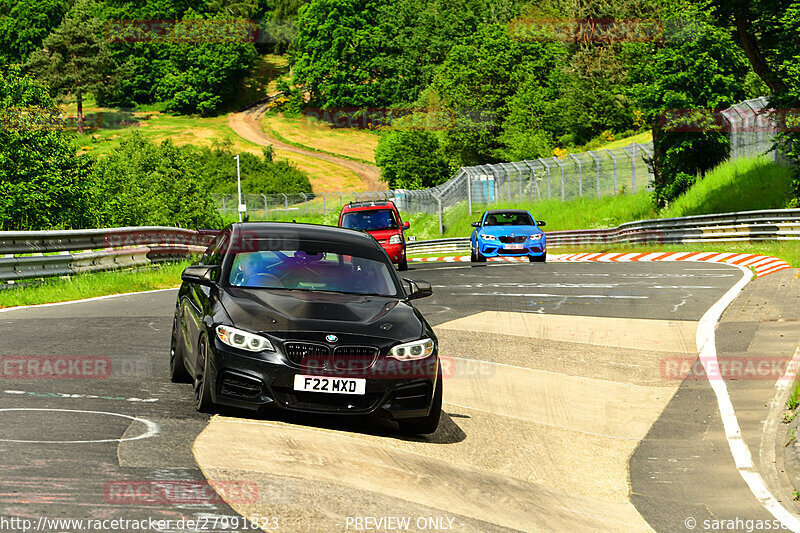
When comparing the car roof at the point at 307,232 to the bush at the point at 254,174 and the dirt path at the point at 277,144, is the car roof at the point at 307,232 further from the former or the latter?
the dirt path at the point at 277,144

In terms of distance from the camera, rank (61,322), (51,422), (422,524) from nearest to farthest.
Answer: (422,524) → (51,422) → (61,322)

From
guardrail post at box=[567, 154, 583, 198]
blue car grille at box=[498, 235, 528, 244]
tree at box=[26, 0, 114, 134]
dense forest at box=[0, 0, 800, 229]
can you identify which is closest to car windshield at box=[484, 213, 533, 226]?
blue car grille at box=[498, 235, 528, 244]

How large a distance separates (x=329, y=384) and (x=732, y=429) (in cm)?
375

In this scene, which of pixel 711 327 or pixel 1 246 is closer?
pixel 711 327

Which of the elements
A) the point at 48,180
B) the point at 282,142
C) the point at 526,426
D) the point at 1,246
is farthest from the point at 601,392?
the point at 282,142

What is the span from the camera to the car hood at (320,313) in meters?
7.10

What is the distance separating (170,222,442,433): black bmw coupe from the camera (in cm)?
694

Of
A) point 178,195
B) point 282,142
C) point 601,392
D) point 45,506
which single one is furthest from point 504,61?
point 45,506

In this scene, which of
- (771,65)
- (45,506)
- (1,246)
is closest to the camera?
(45,506)

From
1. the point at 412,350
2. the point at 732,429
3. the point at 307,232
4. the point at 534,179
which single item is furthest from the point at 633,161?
the point at 412,350

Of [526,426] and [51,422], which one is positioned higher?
[51,422]

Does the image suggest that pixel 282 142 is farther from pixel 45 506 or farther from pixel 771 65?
pixel 45 506

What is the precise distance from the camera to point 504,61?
86438 mm

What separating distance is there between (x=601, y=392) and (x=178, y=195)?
5002 centimetres
